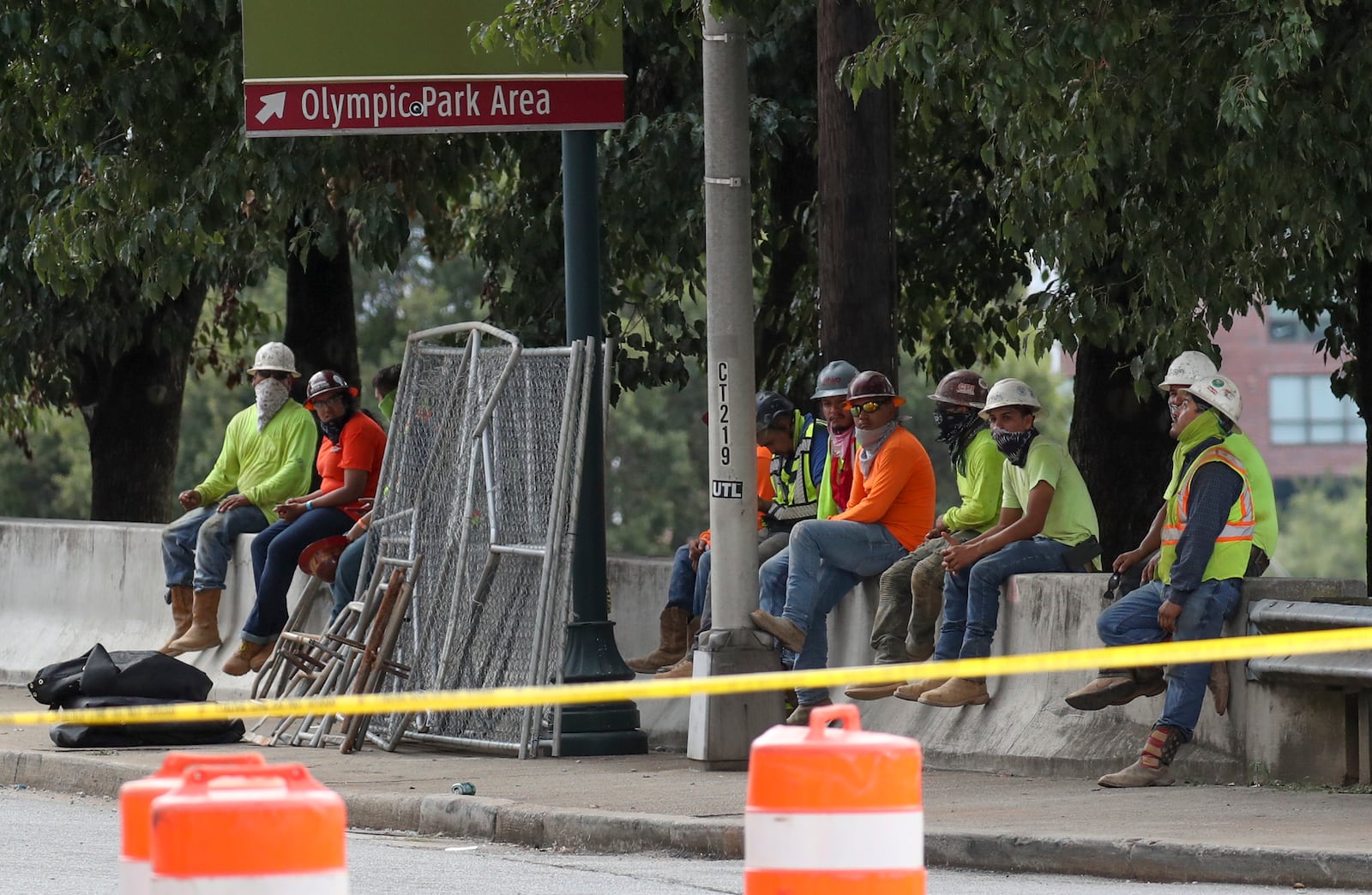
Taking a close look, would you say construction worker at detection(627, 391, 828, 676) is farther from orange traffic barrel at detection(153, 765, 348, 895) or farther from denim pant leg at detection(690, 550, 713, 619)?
orange traffic barrel at detection(153, 765, 348, 895)

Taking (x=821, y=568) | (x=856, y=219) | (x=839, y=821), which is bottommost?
(x=839, y=821)

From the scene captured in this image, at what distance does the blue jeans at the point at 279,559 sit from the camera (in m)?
13.4

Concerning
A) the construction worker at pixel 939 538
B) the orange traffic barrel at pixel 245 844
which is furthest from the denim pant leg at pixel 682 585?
the orange traffic barrel at pixel 245 844

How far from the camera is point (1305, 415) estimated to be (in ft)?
315

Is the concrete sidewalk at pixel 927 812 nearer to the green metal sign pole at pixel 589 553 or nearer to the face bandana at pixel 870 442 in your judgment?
the green metal sign pole at pixel 589 553

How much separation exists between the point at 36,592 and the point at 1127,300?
7.79 meters

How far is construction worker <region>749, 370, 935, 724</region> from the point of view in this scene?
1095 centimetres

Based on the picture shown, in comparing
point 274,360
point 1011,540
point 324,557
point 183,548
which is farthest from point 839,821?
point 183,548

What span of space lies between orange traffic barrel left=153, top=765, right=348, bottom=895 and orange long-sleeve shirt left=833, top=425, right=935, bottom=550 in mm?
6950

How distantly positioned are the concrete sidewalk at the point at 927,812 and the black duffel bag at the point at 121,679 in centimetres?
38

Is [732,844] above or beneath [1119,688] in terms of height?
beneath

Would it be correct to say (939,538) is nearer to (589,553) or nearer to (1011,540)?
(1011,540)

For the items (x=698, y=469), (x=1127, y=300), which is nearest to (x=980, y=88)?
(x=1127, y=300)

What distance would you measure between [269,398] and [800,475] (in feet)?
12.5
